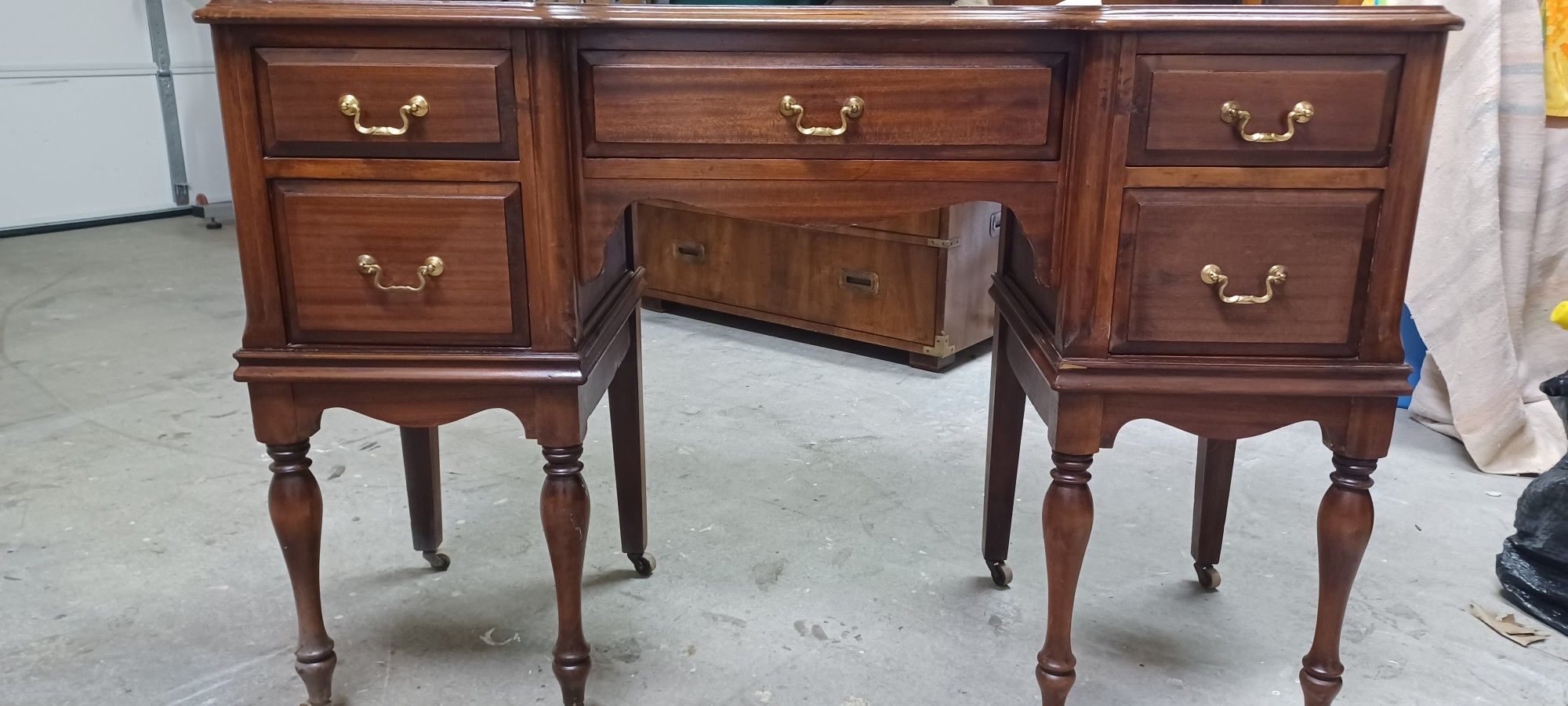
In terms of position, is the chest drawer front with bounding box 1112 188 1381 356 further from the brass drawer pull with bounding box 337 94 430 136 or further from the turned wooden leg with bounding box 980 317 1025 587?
the brass drawer pull with bounding box 337 94 430 136

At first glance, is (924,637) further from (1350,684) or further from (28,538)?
(28,538)

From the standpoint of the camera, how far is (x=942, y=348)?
290cm

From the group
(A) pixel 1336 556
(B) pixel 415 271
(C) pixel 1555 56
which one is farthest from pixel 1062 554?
(C) pixel 1555 56

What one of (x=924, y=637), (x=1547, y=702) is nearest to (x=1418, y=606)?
(x=1547, y=702)

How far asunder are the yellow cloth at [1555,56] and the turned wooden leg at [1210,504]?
4.02 ft

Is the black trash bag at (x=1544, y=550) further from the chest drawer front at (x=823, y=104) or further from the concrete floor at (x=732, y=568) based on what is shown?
the chest drawer front at (x=823, y=104)

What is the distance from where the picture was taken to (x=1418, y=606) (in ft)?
5.58

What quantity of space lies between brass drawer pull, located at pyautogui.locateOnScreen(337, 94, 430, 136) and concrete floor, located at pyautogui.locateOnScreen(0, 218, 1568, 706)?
2.53 feet

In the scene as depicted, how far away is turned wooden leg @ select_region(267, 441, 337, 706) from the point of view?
1.30 m

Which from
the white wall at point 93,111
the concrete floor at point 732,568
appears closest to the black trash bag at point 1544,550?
the concrete floor at point 732,568

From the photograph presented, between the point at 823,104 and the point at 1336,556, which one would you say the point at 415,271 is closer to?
the point at 823,104

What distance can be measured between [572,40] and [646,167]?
6.0 inches

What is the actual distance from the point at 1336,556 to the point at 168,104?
5.30m

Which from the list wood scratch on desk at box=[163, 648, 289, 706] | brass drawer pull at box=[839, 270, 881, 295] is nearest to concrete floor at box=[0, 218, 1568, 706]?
wood scratch on desk at box=[163, 648, 289, 706]
